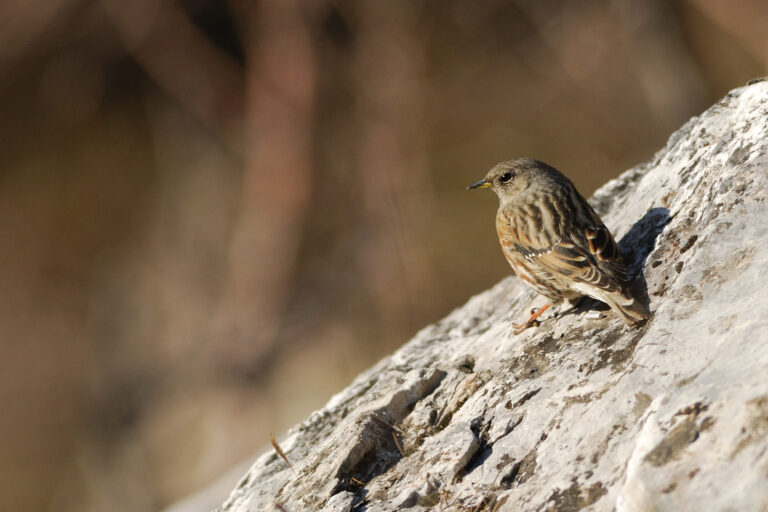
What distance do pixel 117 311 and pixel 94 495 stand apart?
2611mm

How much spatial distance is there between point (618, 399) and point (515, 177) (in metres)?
1.86

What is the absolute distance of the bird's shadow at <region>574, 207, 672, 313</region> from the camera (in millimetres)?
2975

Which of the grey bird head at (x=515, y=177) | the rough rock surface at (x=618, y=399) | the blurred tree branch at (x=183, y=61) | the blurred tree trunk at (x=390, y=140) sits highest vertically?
the blurred tree branch at (x=183, y=61)

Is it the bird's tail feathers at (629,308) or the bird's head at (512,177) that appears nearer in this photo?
the bird's tail feathers at (629,308)

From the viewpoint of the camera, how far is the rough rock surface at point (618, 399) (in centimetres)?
192

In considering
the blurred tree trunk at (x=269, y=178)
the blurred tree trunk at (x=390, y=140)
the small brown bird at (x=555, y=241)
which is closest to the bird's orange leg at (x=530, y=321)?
the small brown bird at (x=555, y=241)

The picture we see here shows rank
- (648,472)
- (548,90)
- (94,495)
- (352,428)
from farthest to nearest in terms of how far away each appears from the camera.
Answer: (94,495)
(548,90)
(352,428)
(648,472)

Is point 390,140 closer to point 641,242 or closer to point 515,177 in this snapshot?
point 515,177

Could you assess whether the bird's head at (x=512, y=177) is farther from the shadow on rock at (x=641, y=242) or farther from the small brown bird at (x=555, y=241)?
the shadow on rock at (x=641, y=242)

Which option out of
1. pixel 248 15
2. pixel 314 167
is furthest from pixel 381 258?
pixel 248 15

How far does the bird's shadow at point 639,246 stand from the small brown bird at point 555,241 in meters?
0.06

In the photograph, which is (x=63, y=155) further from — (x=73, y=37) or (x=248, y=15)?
(x=248, y=15)

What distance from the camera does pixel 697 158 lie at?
10.9ft

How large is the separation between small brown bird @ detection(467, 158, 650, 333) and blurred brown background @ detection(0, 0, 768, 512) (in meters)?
3.89
